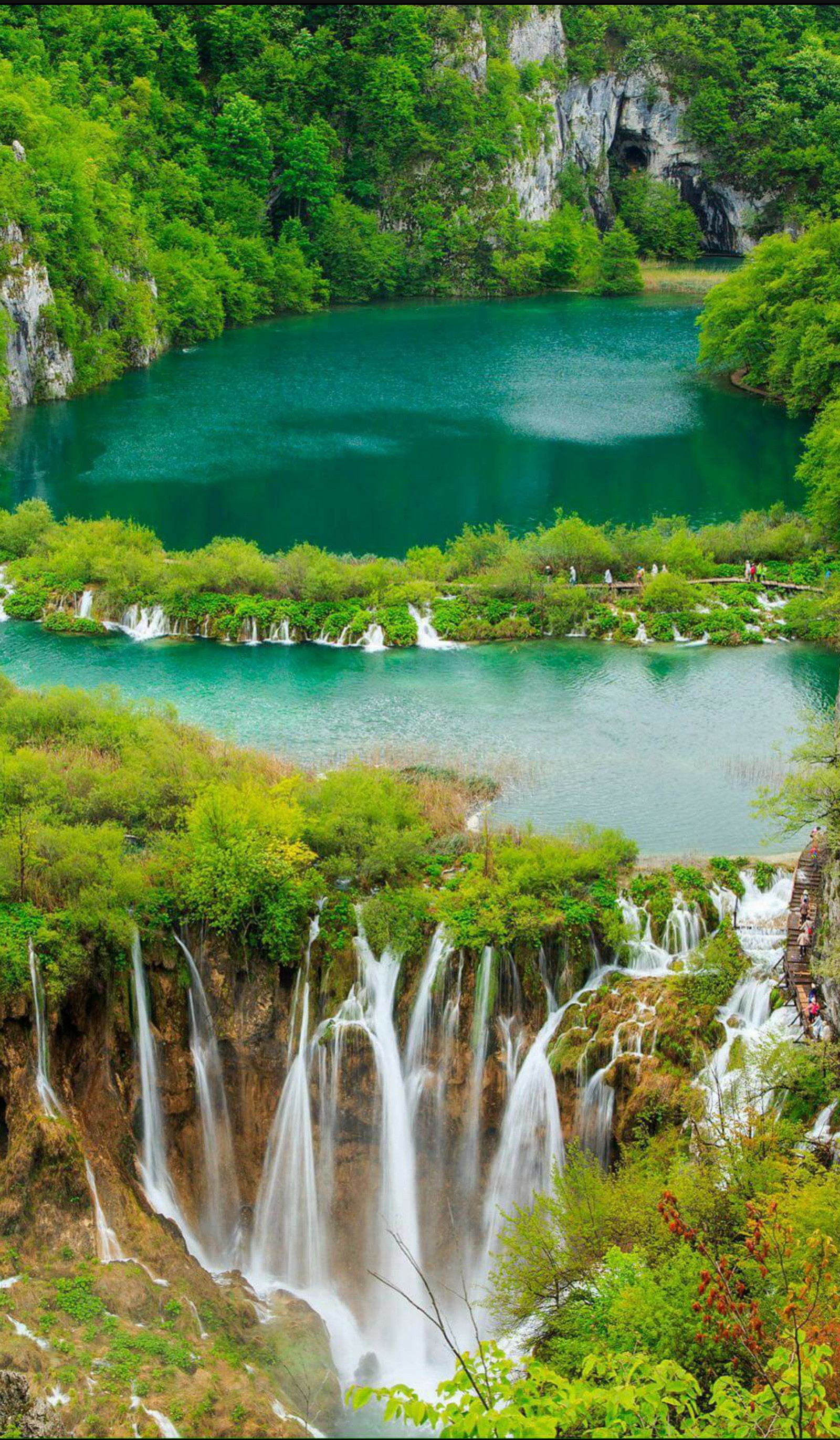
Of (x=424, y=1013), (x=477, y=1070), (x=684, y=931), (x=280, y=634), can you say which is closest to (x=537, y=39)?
(x=280, y=634)

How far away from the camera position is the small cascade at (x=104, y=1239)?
21094 mm

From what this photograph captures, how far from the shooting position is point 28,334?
65438 millimetres

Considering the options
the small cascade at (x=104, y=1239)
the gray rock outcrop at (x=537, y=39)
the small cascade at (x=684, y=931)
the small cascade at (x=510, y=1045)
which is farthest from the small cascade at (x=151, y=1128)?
the gray rock outcrop at (x=537, y=39)

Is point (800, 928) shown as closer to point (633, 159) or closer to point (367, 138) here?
point (367, 138)

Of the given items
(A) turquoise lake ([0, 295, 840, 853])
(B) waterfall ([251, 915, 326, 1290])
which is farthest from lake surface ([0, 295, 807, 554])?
(B) waterfall ([251, 915, 326, 1290])

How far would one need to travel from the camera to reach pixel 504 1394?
10.6 meters

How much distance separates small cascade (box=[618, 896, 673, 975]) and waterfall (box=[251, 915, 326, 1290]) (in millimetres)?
5219

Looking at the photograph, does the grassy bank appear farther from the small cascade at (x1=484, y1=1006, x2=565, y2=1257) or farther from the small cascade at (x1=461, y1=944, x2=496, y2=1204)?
the small cascade at (x1=484, y1=1006, x2=565, y2=1257)

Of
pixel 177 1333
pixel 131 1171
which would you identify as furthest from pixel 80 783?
pixel 177 1333

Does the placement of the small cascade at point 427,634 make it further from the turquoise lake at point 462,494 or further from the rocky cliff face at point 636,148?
the rocky cliff face at point 636,148

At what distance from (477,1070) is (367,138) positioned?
273 feet

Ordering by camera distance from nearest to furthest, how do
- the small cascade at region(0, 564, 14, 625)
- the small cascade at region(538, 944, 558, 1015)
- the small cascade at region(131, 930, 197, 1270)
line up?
1. the small cascade at region(131, 930, 197, 1270)
2. the small cascade at region(538, 944, 558, 1015)
3. the small cascade at region(0, 564, 14, 625)

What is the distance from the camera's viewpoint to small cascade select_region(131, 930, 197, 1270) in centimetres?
2308

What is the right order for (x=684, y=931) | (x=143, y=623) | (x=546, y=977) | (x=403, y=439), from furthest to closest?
(x=403, y=439) → (x=143, y=623) → (x=684, y=931) → (x=546, y=977)
